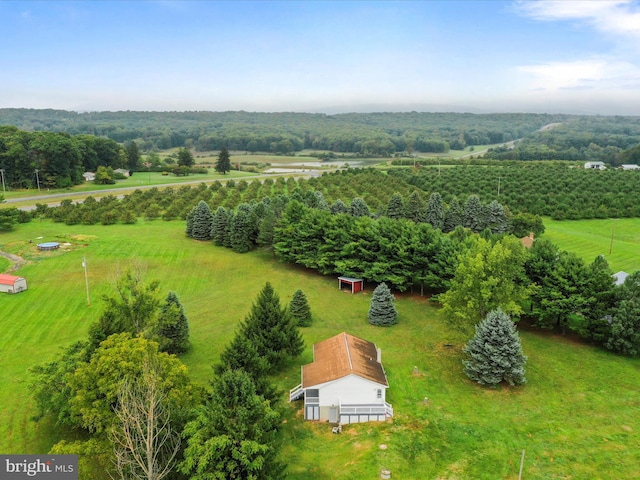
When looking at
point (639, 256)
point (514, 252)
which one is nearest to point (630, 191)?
point (639, 256)

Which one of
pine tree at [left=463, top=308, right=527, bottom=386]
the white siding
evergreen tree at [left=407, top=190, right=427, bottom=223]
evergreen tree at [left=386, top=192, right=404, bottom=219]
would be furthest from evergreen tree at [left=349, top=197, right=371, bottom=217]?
the white siding

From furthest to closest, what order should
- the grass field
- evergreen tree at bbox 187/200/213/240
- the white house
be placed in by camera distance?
Result: evergreen tree at bbox 187/200/213/240, the white house, the grass field

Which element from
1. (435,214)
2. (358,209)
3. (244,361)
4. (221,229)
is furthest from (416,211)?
(244,361)

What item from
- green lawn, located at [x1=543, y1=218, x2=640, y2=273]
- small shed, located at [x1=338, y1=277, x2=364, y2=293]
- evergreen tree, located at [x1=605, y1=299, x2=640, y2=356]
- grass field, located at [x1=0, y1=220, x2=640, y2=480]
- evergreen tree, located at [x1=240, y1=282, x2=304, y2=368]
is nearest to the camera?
grass field, located at [x1=0, y1=220, x2=640, y2=480]

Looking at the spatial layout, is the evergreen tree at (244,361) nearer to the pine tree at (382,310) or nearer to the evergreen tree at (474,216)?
the pine tree at (382,310)

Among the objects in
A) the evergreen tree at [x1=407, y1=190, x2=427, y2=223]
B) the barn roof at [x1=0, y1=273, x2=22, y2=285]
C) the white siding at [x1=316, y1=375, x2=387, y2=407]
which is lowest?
the white siding at [x1=316, y1=375, x2=387, y2=407]

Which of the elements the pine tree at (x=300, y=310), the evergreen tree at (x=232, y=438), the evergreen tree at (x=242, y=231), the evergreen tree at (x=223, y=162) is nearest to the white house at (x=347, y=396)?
the evergreen tree at (x=232, y=438)

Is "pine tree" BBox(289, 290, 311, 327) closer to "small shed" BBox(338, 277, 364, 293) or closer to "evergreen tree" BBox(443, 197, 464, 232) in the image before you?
"small shed" BBox(338, 277, 364, 293)

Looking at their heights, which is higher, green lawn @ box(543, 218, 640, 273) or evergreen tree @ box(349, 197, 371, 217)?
evergreen tree @ box(349, 197, 371, 217)
